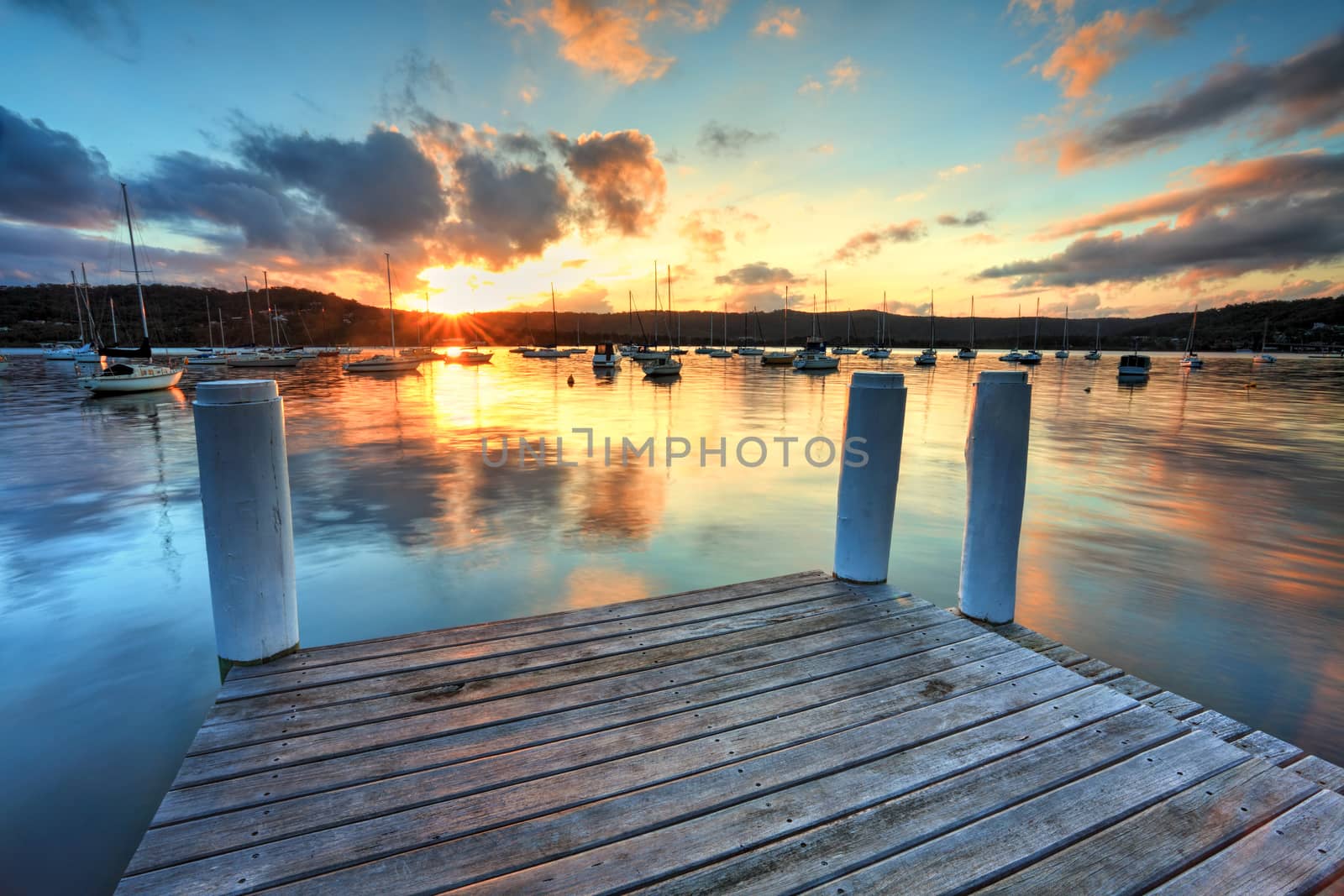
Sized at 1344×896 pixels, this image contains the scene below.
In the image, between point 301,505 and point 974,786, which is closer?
point 974,786

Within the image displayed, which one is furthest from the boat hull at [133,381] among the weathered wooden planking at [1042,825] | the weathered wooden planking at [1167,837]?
the weathered wooden planking at [1167,837]

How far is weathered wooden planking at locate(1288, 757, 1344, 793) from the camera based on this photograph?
2764mm

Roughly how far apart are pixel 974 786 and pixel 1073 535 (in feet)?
28.4

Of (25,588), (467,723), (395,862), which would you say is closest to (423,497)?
(25,588)

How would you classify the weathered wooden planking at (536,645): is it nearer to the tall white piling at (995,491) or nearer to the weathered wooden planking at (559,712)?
the weathered wooden planking at (559,712)

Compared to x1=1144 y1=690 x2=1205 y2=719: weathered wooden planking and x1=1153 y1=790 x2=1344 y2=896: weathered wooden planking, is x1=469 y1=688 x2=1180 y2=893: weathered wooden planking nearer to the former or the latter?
x1=1153 y1=790 x2=1344 y2=896: weathered wooden planking

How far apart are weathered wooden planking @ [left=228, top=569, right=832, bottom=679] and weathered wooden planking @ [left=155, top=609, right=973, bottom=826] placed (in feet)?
2.42

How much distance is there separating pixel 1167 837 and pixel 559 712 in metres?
2.43

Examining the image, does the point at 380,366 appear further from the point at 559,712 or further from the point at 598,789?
the point at 598,789

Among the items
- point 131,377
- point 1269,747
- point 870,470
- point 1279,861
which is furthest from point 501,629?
point 131,377

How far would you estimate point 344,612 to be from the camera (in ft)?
21.1

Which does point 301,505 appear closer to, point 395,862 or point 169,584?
point 169,584

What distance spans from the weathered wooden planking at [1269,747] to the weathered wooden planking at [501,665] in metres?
1.96

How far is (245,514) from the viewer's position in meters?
3.21
